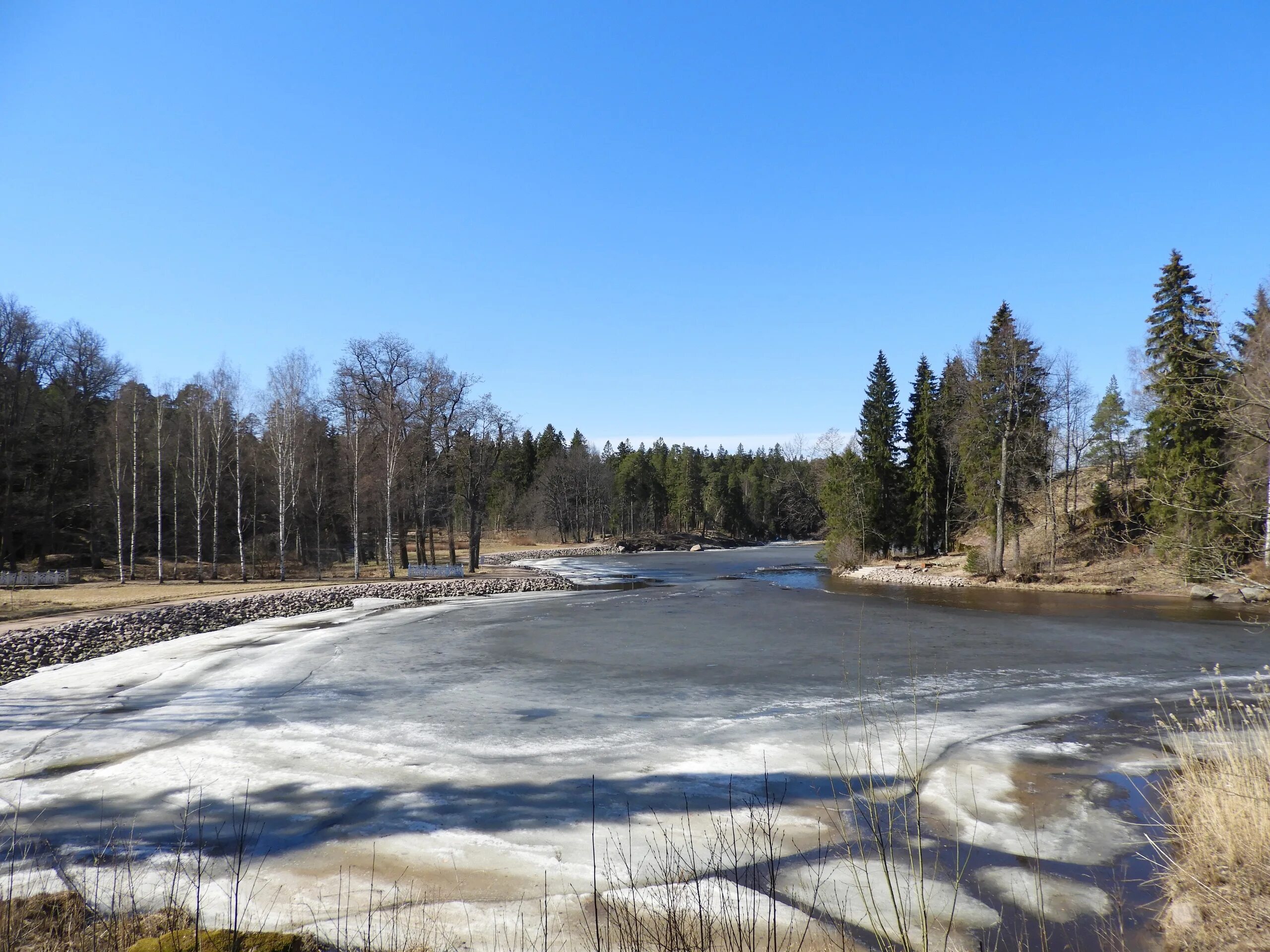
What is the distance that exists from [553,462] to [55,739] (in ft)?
248

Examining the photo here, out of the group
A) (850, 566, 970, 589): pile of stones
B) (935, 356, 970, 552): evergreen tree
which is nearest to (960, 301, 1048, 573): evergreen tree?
→ (850, 566, 970, 589): pile of stones

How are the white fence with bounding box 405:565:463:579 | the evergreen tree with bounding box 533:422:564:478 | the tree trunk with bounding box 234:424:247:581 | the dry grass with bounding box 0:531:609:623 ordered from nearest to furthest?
the dry grass with bounding box 0:531:609:623, the tree trunk with bounding box 234:424:247:581, the white fence with bounding box 405:565:463:579, the evergreen tree with bounding box 533:422:564:478

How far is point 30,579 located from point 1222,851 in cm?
3719

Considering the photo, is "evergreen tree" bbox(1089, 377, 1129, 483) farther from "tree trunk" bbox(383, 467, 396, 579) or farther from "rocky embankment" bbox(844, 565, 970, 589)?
"tree trunk" bbox(383, 467, 396, 579)

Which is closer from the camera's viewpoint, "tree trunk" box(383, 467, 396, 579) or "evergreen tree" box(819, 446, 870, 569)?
"tree trunk" box(383, 467, 396, 579)

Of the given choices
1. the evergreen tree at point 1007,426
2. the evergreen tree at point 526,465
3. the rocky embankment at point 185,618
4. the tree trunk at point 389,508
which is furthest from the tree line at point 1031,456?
the evergreen tree at point 526,465

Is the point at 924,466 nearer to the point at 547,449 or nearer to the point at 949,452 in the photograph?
the point at 949,452

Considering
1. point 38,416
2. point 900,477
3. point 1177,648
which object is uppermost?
point 38,416

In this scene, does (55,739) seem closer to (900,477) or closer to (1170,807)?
(1170,807)

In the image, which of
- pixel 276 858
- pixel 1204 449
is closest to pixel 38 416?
pixel 276 858

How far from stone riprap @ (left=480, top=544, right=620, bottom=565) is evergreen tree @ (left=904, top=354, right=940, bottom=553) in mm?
27741

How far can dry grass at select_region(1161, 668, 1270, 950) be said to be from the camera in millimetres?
4527

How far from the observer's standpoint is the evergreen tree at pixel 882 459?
45.7 metres

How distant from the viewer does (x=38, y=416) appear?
113 feet
